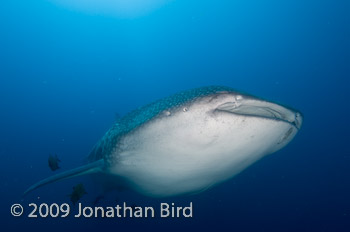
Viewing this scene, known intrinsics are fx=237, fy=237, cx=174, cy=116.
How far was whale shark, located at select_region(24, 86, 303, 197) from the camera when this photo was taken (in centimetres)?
237

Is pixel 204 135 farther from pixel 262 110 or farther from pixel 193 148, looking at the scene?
pixel 262 110

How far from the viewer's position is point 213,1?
4512cm

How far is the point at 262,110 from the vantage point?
276 centimetres

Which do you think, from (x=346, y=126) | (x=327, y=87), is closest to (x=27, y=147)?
(x=346, y=126)

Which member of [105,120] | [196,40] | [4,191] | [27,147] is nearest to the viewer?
[4,191]

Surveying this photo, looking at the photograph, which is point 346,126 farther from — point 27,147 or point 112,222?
point 27,147

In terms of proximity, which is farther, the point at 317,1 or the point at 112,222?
the point at 317,1

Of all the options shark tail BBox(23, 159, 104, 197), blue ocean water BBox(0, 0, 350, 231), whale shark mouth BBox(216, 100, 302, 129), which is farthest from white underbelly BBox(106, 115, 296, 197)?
blue ocean water BBox(0, 0, 350, 231)

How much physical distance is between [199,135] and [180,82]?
62.6 metres

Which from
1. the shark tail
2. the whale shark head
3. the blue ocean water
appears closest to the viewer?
the whale shark head

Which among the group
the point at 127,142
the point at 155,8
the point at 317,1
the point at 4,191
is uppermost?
the point at 155,8

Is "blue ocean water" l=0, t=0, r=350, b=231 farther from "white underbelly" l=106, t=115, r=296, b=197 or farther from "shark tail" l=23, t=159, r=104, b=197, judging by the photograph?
"white underbelly" l=106, t=115, r=296, b=197

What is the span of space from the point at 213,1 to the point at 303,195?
3828 centimetres

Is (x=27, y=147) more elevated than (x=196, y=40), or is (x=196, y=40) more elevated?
(x=196, y=40)
